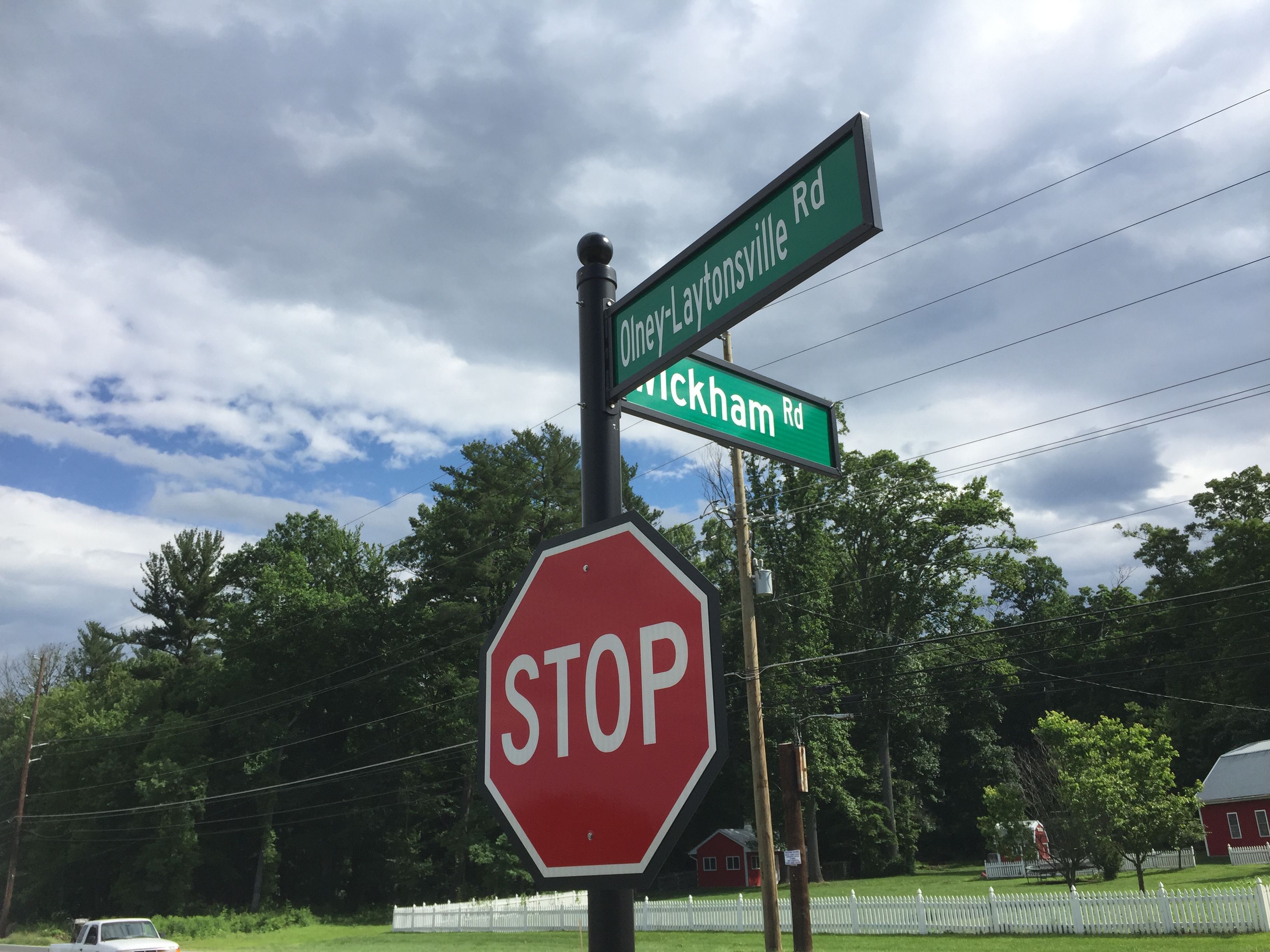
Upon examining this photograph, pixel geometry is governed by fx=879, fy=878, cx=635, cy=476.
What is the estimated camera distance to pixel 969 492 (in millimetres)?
44062

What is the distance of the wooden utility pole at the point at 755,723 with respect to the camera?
16.3 metres

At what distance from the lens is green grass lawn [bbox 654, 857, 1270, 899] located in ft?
93.7

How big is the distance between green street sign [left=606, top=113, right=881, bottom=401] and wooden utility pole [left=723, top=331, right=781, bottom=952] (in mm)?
12499

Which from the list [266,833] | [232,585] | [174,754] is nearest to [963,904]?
[266,833]

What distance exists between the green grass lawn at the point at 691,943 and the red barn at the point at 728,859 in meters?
18.8

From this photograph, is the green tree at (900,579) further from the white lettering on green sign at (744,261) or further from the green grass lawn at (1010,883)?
the white lettering on green sign at (744,261)

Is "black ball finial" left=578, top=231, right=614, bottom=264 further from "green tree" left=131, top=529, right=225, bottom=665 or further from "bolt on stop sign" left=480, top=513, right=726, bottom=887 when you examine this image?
"green tree" left=131, top=529, right=225, bottom=665

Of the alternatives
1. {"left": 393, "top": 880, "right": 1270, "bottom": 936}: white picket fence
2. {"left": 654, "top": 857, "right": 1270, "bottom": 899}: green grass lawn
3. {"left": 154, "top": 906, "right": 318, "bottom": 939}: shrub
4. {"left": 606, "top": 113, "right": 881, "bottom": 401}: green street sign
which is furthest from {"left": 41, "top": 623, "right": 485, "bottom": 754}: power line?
{"left": 606, "top": 113, "right": 881, "bottom": 401}: green street sign

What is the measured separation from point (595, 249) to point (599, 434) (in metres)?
0.76

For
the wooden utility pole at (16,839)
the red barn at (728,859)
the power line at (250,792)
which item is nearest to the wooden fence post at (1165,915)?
the power line at (250,792)

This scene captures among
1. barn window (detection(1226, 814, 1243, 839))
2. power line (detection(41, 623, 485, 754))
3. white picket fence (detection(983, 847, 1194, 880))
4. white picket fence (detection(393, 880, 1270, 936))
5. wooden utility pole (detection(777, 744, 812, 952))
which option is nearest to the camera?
wooden utility pole (detection(777, 744, 812, 952))

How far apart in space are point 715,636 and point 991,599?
62.4 m

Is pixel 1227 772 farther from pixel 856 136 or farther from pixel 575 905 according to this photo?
pixel 856 136

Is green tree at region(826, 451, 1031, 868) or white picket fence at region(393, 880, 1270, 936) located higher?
green tree at region(826, 451, 1031, 868)
